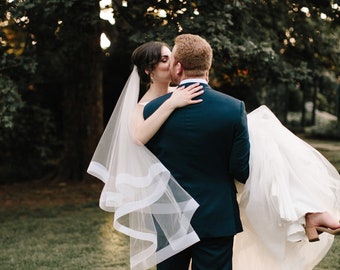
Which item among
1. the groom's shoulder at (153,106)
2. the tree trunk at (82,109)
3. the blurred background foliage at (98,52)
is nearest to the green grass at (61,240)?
the blurred background foliage at (98,52)

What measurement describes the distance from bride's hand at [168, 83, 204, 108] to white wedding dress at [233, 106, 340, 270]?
53 cm

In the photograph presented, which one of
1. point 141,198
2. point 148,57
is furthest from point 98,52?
point 141,198

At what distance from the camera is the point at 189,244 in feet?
10.1

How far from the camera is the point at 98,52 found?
10320 mm

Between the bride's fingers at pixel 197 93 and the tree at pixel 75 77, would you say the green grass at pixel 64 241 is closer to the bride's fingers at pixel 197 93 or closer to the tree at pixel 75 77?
the tree at pixel 75 77

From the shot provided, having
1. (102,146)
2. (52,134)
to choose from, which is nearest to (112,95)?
(52,134)

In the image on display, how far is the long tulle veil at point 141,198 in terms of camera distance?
3162 mm

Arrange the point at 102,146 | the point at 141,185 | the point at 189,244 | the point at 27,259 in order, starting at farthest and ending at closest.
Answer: the point at 27,259 < the point at 102,146 < the point at 141,185 < the point at 189,244

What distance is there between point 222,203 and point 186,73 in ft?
2.36

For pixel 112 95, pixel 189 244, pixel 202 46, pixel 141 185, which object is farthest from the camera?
pixel 112 95

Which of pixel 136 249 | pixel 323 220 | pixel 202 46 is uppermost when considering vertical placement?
pixel 202 46

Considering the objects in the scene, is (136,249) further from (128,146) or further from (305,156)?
(305,156)

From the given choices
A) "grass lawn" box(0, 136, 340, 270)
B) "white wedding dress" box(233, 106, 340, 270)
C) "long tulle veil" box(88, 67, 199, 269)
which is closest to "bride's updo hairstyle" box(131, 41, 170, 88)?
"long tulle veil" box(88, 67, 199, 269)

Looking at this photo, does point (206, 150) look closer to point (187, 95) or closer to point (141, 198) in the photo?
point (187, 95)
